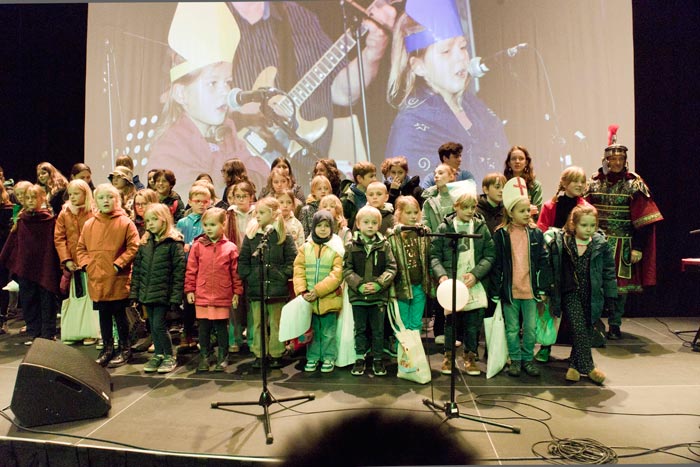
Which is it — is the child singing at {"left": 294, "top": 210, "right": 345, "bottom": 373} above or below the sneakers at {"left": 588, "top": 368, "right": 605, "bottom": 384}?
above

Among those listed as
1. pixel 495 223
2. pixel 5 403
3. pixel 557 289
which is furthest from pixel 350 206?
pixel 5 403

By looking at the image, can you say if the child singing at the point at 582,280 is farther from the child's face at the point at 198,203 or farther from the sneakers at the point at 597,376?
the child's face at the point at 198,203

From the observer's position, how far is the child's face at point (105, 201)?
4445mm

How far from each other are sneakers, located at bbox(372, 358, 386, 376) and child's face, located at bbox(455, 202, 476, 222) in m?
1.33

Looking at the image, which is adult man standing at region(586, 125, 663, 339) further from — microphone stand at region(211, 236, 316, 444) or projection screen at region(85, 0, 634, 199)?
Answer: microphone stand at region(211, 236, 316, 444)

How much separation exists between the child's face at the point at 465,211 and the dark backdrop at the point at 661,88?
2988 mm

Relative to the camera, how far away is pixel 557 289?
4133 mm

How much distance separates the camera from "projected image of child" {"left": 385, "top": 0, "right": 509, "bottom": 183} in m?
6.23

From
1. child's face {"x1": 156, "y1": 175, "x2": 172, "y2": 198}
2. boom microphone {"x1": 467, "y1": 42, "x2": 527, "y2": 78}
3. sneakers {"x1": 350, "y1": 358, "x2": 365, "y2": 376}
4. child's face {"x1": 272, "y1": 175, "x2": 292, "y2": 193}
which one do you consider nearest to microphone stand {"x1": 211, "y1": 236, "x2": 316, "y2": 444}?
sneakers {"x1": 350, "y1": 358, "x2": 365, "y2": 376}

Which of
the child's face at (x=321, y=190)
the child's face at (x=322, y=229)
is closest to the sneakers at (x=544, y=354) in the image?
the child's face at (x=322, y=229)

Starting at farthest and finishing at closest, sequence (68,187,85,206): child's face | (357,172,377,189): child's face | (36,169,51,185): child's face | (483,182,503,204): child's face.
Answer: (36,169,51,185): child's face
(357,172,377,189): child's face
(68,187,85,206): child's face
(483,182,503,204): child's face

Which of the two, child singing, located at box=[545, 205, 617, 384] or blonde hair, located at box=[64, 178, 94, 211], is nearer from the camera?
child singing, located at box=[545, 205, 617, 384]

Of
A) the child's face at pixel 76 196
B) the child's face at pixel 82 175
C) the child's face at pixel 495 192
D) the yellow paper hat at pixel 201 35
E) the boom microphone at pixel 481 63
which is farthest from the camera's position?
the yellow paper hat at pixel 201 35

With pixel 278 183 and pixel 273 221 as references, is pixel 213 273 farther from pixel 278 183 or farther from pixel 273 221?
pixel 278 183
